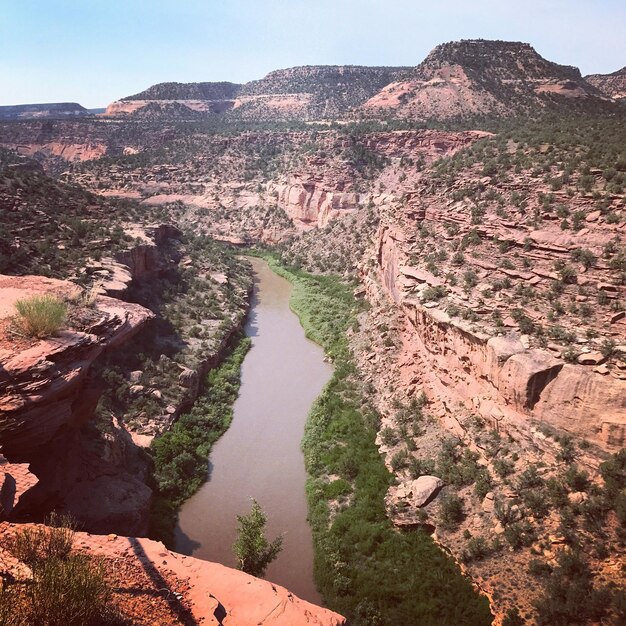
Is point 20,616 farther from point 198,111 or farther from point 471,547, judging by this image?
point 198,111

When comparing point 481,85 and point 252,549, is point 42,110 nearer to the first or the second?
point 481,85

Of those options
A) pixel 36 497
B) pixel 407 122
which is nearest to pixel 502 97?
pixel 407 122

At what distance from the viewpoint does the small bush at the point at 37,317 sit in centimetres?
1292

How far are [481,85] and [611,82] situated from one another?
22479 mm

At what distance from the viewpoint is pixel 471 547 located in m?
12.6

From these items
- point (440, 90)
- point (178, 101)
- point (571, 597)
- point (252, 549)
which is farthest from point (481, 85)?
point (178, 101)

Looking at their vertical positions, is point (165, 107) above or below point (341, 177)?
above

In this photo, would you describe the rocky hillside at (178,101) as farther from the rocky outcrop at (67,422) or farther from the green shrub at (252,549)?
the green shrub at (252,549)

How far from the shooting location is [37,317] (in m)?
12.9

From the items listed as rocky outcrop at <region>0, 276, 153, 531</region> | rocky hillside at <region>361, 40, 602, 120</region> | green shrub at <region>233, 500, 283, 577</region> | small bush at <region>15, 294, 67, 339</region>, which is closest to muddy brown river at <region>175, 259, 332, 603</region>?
green shrub at <region>233, 500, 283, 577</region>

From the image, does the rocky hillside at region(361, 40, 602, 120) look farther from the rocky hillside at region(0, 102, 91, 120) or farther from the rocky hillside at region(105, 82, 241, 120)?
the rocky hillside at region(0, 102, 91, 120)

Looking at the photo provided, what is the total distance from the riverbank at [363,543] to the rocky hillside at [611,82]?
2530 inches

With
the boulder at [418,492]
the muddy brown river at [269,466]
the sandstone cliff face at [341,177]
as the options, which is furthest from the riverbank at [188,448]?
the sandstone cliff face at [341,177]

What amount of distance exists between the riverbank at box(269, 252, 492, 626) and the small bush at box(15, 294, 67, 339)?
1089 cm
